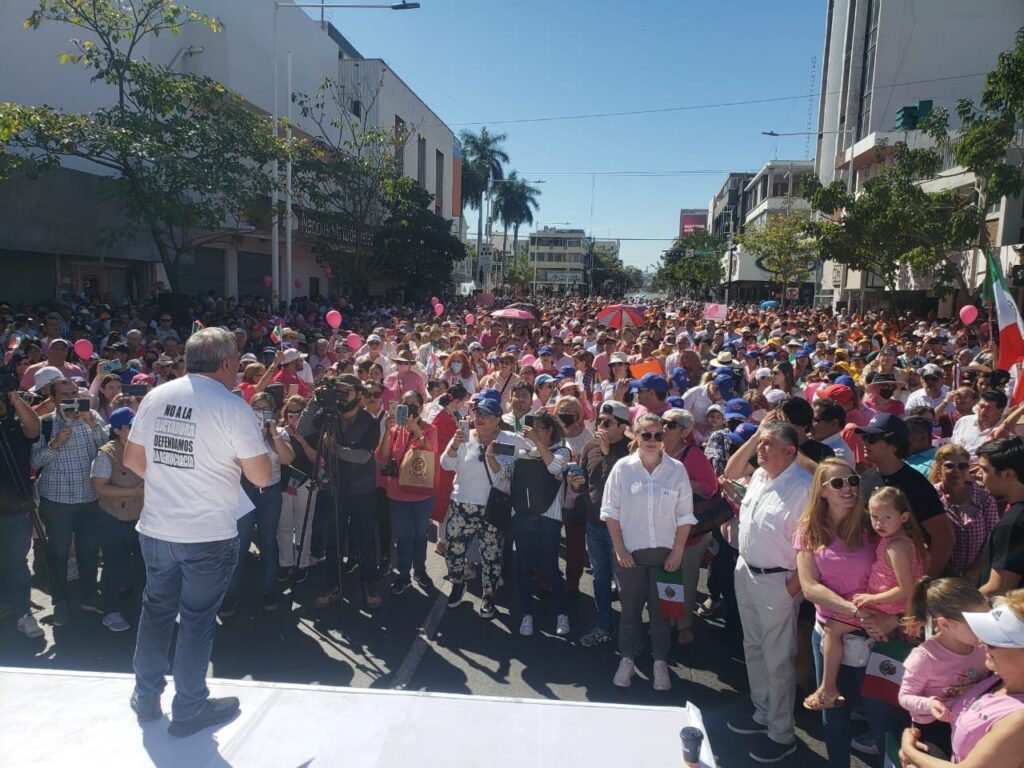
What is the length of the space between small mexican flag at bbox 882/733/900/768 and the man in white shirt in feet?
2.11

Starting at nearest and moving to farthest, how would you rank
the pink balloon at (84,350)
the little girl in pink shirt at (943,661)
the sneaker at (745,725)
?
1. the little girl in pink shirt at (943,661)
2. the sneaker at (745,725)
3. the pink balloon at (84,350)

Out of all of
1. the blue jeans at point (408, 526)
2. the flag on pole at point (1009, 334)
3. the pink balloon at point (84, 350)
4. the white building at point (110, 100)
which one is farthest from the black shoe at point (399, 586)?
the white building at point (110, 100)

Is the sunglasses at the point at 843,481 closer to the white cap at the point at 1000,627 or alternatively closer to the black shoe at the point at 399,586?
the white cap at the point at 1000,627

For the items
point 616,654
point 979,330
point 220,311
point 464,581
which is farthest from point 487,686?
point 979,330

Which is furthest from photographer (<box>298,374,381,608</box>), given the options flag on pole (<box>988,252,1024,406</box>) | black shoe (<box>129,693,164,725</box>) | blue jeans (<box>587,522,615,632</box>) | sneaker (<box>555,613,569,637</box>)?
flag on pole (<box>988,252,1024,406</box>)

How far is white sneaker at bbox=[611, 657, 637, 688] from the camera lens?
4.55 meters

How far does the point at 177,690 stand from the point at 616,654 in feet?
9.56

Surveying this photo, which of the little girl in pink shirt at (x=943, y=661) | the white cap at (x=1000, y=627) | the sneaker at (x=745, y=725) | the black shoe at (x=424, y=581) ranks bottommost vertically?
the sneaker at (x=745, y=725)

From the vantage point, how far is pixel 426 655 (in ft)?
16.1

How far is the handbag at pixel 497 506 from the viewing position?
17.9ft

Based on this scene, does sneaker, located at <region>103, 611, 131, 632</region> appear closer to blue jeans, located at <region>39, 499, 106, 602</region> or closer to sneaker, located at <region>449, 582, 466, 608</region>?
blue jeans, located at <region>39, 499, 106, 602</region>

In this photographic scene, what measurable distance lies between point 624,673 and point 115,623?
3.61 metres

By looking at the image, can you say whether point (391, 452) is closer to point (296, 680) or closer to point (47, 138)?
point (296, 680)

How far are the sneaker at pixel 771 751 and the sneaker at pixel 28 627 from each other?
4730 mm
